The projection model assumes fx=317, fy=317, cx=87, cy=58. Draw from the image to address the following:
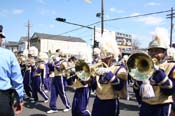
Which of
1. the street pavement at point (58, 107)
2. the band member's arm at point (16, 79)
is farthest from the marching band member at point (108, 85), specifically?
the street pavement at point (58, 107)

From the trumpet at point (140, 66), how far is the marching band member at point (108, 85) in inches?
20.5

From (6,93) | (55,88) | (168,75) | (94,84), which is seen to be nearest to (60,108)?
(55,88)

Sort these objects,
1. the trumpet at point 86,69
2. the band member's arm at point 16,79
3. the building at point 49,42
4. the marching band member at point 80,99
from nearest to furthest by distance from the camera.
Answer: the band member's arm at point 16,79, the trumpet at point 86,69, the marching band member at point 80,99, the building at point 49,42

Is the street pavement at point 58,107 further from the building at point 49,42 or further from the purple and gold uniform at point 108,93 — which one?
the building at point 49,42

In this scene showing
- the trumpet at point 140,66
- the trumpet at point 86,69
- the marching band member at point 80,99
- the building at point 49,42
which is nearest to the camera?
the trumpet at point 140,66

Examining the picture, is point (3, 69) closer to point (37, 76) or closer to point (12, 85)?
point (12, 85)

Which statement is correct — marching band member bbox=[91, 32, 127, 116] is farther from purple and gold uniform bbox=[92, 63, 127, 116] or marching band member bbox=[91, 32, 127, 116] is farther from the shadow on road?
the shadow on road

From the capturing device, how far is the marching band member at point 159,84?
4051 millimetres

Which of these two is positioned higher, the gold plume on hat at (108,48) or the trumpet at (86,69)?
the gold plume on hat at (108,48)

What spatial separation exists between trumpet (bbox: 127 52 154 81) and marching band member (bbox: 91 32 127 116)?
0.52m

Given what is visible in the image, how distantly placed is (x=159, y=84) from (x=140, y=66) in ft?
1.12

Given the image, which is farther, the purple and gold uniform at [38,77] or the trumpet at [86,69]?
the purple and gold uniform at [38,77]

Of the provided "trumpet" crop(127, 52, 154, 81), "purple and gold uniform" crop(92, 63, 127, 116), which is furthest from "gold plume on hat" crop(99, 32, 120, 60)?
"trumpet" crop(127, 52, 154, 81)

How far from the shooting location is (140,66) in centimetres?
421
